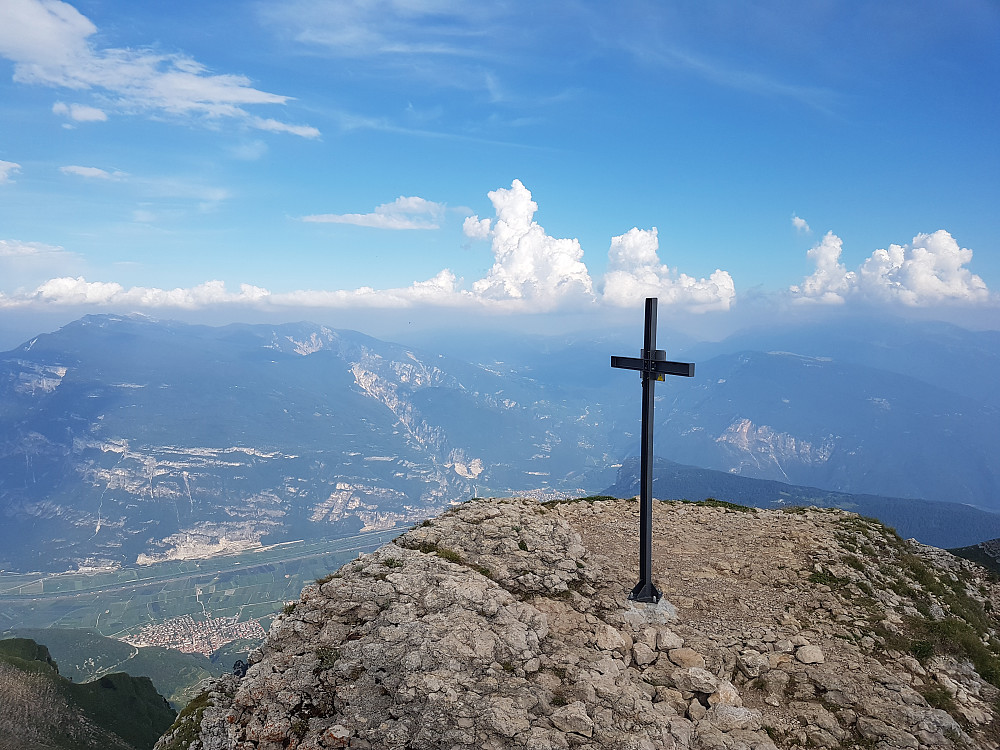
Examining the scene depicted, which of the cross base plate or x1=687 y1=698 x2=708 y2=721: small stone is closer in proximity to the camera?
x1=687 y1=698 x2=708 y2=721: small stone

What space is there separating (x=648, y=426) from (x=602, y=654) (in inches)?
262

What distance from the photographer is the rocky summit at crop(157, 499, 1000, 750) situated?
10281 millimetres

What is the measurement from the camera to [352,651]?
460 inches

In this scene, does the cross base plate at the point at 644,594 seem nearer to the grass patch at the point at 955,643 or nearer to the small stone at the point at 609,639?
the small stone at the point at 609,639

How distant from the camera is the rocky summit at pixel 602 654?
1028cm

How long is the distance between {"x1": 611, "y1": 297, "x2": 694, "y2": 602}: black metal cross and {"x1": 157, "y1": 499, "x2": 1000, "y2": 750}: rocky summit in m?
0.74

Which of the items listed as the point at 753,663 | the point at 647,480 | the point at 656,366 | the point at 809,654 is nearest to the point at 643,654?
the point at 753,663

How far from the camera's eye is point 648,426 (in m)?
16.1

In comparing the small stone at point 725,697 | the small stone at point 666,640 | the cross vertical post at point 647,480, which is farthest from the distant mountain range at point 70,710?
the small stone at point 725,697

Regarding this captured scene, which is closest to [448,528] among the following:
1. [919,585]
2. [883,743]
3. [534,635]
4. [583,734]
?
[534,635]

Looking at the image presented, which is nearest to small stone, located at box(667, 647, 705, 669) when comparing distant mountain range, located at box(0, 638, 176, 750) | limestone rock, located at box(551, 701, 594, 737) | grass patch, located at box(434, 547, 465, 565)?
limestone rock, located at box(551, 701, 594, 737)

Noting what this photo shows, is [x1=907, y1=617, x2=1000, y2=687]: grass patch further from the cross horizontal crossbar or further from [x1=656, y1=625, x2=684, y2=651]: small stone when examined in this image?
the cross horizontal crossbar

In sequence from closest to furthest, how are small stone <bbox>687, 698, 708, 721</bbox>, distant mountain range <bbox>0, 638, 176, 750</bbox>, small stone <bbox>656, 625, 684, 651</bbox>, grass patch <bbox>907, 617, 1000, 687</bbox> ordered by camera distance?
small stone <bbox>687, 698, 708, 721</bbox> → small stone <bbox>656, 625, 684, 651</bbox> → grass patch <bbox>907, 617, 1000, 687</bbox> → distant mountain range <bbox>0, 638, 176, 750</bbox>

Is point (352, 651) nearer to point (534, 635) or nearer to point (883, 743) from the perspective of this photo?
point (534, 635)
